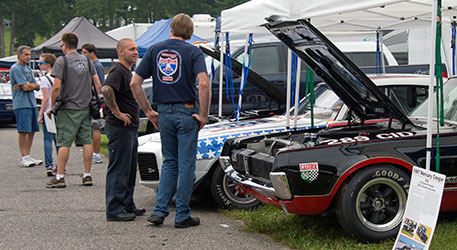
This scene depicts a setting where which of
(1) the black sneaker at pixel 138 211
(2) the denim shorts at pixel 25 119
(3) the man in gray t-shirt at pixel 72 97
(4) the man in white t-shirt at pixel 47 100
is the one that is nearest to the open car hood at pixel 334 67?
(1) the black sneaker at pixel 138 211

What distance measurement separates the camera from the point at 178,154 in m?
5.75

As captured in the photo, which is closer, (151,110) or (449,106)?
(151,110)

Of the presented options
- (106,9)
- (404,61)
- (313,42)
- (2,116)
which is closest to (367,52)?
(404,61)

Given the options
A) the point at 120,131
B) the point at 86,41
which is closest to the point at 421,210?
the point at 120,131

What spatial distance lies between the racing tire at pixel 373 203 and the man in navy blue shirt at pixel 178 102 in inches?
60.2


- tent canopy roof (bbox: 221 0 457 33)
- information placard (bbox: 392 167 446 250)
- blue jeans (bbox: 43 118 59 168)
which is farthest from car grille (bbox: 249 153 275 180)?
blue jeans (bbox: 43 118 59 168)

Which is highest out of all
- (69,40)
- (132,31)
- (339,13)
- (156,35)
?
(132,31)

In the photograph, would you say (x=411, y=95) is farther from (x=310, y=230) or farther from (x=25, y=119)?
(x=25, y=119)

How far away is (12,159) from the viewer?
36.7 ft

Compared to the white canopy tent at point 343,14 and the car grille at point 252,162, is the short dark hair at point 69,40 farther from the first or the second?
the car grille at point 252,162

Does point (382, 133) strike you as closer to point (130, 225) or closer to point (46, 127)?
point (130, 225)

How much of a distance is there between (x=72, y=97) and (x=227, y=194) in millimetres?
2650

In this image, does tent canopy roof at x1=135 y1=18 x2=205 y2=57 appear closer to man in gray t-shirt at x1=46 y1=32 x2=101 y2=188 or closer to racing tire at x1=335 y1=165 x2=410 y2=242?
man in gray t-shirt at x1=46 y1=32 x2=101 y2=188

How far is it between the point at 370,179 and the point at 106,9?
71758 millimetres
